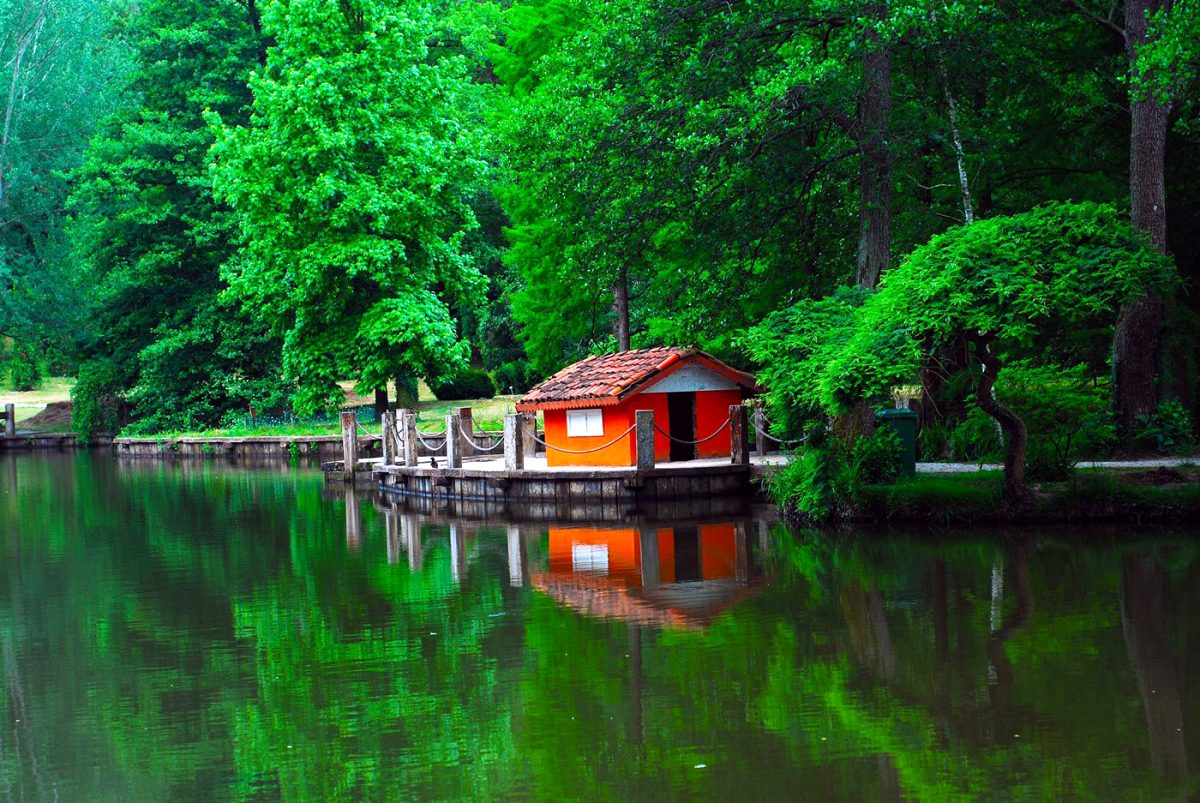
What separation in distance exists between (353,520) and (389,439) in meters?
7.01

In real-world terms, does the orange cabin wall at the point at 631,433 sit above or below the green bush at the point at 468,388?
below

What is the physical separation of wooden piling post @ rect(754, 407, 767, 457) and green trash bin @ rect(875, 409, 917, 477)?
4.06 m

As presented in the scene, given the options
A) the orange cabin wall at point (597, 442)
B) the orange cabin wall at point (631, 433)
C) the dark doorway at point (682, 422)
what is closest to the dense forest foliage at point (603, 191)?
the dark doorway at point (682, 422)

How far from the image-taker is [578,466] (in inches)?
1009

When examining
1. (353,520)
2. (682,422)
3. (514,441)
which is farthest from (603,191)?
(353,520)

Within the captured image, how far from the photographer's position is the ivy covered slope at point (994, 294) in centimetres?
1644

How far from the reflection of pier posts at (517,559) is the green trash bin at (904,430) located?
565 cm

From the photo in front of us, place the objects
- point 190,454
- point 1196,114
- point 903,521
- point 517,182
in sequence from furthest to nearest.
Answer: point 190,454 < point 517,182 < point 1196,114 < point 903,521

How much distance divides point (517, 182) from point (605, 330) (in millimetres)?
7841

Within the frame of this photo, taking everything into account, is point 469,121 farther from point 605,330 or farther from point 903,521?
point 903,521

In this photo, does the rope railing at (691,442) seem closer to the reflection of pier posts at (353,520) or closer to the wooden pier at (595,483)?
the wooden pier at (595,483)

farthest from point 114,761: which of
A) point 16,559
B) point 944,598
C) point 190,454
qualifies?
point 190,454

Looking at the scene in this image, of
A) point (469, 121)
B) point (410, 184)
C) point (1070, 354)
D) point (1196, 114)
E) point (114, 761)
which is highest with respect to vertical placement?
point (469, 121)

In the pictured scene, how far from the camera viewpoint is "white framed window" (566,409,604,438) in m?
25.2
